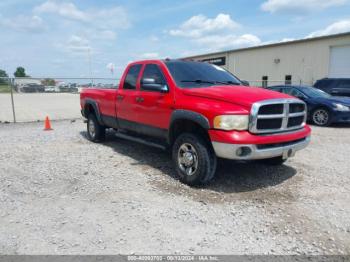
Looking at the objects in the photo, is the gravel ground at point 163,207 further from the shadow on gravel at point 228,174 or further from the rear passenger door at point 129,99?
the rear passenger door at point 129,99

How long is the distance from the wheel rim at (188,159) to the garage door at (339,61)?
20.6m

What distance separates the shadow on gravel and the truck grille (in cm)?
96

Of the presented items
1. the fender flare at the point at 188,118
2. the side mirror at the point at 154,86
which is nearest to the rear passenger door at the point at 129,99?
the side mirror at the point at 154,86

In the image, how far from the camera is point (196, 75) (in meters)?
5.45

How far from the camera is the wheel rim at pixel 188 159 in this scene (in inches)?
183

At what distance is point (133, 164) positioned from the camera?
595 centimetres

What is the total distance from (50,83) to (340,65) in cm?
1929

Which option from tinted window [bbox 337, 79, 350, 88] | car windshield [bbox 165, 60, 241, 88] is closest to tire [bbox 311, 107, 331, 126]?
tinted window [bbox 337, 79, 350, 88]

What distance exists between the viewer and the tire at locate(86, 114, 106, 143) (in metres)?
7.85

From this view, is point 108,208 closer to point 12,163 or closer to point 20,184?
point 20,184

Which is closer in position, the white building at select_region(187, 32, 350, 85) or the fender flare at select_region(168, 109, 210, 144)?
the fender flare at select_region(168, 109, 210, 144)

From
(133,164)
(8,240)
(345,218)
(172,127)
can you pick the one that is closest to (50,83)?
(133,164)

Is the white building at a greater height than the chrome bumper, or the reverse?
the white building

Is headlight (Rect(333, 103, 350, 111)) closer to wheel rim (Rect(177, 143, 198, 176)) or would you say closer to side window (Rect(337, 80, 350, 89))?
side window (Rect(337, 80, 350, 89))
